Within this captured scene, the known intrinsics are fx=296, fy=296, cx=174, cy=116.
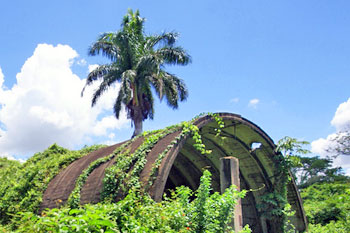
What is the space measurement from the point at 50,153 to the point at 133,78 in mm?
7800

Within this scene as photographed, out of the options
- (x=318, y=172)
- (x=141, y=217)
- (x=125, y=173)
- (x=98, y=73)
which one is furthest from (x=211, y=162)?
(x=318, y=172)

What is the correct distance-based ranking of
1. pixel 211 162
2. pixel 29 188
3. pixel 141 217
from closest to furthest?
pixel 141 217 < pixel 29 188 < pixel 211 162

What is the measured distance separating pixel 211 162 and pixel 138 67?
10.5 meters

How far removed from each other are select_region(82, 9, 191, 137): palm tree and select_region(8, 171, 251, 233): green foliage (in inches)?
571

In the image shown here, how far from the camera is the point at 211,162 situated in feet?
39.5

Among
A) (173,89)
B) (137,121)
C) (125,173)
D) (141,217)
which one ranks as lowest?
(141,217)

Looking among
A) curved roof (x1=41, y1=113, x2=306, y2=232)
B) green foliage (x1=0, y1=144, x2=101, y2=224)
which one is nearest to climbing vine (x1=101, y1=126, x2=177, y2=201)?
curved roof (x1=41, y1=113, x2=306, y2=232)

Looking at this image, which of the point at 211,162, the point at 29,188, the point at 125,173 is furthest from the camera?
the point at 211,162

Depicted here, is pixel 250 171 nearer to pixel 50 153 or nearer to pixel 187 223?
pixel 187 223

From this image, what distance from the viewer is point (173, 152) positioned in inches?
271

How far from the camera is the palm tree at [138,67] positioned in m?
20.3

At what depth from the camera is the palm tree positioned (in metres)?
20.3

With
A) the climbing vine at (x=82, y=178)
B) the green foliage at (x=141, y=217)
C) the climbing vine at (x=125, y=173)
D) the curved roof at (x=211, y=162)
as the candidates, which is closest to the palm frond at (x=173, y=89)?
the curved roof at (x=211, y=162)

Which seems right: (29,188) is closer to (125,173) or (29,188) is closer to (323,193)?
(125,173)
